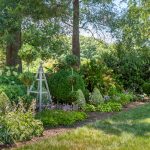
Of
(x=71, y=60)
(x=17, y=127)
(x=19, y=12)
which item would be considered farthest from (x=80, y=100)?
(x=19, y=12)

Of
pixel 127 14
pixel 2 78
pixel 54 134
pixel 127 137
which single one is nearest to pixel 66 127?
pixel 54 134

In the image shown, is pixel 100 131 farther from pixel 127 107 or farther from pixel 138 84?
pixel 138 84

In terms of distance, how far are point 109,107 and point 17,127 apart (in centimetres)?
497

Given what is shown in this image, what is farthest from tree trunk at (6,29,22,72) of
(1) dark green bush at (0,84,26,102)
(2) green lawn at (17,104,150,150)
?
(2) green lawn at (17,104,150,150)

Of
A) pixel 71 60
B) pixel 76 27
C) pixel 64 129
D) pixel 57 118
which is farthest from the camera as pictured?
pixel 76 27

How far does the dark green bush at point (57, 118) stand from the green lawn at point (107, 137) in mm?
667

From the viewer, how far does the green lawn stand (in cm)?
732

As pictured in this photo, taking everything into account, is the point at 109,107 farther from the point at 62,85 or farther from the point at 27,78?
the point at 27,78

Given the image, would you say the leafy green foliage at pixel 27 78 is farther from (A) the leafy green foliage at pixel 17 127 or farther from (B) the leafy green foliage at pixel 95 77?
(B) the leafy green foliage at pixel 95 77

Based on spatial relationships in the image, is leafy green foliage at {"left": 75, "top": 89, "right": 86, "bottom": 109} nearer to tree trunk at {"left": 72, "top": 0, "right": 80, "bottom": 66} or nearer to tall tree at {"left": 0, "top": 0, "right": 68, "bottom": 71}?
tall tree at {"left": 0, "top": 0, "right": 68, "bottom": 71}

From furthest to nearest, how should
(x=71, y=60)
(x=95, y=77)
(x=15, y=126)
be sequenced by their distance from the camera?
(x=95, y=77) < (x=71, y=60) < (x=15, y=126)

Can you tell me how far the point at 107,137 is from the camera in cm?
814

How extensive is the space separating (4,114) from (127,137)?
262cm

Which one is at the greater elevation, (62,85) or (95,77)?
(95,77)
